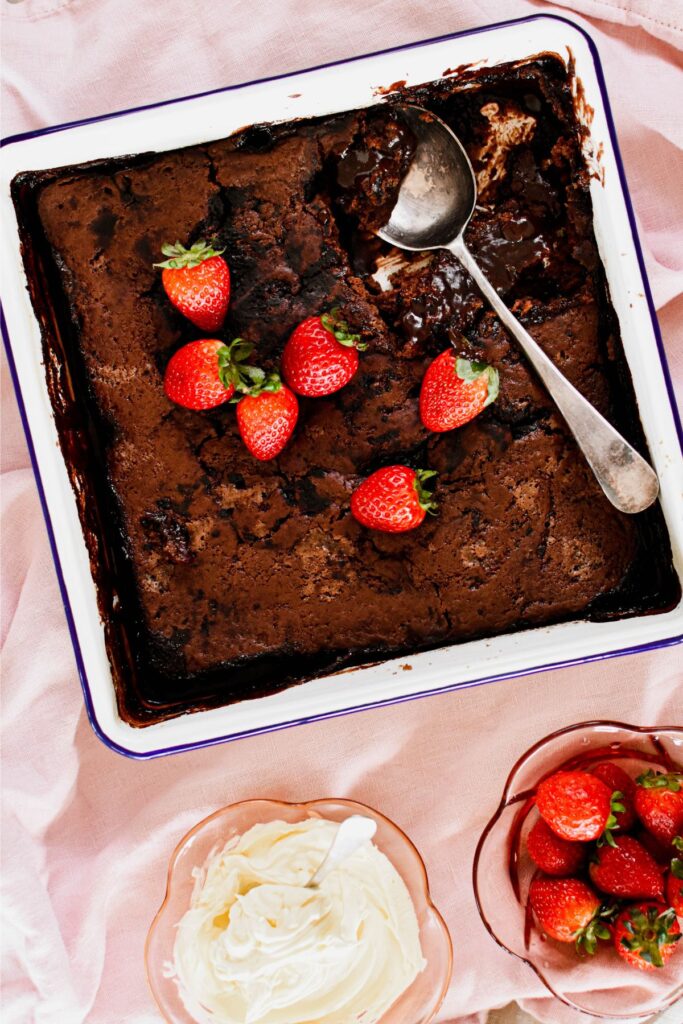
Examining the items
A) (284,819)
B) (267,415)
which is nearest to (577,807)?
(284,819)

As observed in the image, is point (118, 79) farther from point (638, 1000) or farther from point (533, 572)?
point (638, 1000)

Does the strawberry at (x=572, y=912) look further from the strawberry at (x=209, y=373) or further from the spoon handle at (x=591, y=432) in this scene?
the strawberry at (x=209, y=373)

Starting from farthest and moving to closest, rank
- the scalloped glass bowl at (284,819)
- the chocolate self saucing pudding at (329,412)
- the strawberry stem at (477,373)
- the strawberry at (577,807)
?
1. the scalloped glass bowl at (284,819)
2. the strawberry at (577,807)
3. the chocolate self saucing pudding at (329,412)
4. the strawberry stem at (477,373)

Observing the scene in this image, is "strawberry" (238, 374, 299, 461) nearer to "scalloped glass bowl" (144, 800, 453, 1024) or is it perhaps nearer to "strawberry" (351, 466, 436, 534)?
"strawberry" (351, 466, 436, 534)

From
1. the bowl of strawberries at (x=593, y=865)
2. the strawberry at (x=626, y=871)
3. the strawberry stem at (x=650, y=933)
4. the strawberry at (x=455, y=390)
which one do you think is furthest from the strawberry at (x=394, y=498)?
the strawberry stem at (x=650, y=933)

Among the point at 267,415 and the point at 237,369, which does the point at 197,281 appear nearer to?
the point at 237,369
